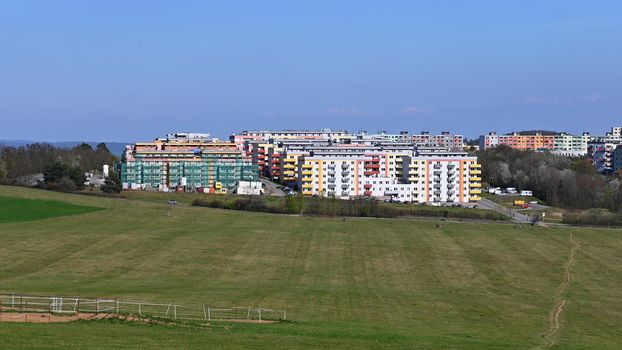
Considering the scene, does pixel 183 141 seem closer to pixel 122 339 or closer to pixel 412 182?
pixel 412 182

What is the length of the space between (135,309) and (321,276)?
25.1 meters

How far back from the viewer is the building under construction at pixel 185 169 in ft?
525

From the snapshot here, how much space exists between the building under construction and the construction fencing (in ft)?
386

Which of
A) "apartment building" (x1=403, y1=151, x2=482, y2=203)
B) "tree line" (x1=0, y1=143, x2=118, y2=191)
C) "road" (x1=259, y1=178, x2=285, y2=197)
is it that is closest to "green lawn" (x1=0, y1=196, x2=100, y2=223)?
"tree line" (x1=0, y1=143, x2=118, y2=191)

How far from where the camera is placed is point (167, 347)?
2795 cm

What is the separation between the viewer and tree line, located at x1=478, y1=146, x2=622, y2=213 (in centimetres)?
14962

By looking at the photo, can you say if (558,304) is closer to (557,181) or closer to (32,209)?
(32,209)

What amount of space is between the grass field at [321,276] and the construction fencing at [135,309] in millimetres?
1841

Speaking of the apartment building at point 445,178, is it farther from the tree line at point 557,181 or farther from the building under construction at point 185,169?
the building under construction at point 185,169

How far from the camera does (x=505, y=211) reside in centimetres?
13125

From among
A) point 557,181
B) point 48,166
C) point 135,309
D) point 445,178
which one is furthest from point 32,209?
point 557,181

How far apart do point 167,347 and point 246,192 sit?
406 ft

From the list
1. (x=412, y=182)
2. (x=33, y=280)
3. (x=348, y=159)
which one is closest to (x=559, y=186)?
(x=412, y=182)

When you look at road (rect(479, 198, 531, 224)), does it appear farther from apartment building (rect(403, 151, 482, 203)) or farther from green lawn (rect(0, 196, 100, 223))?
green lawn (rect(0, 196, 100, 223))
